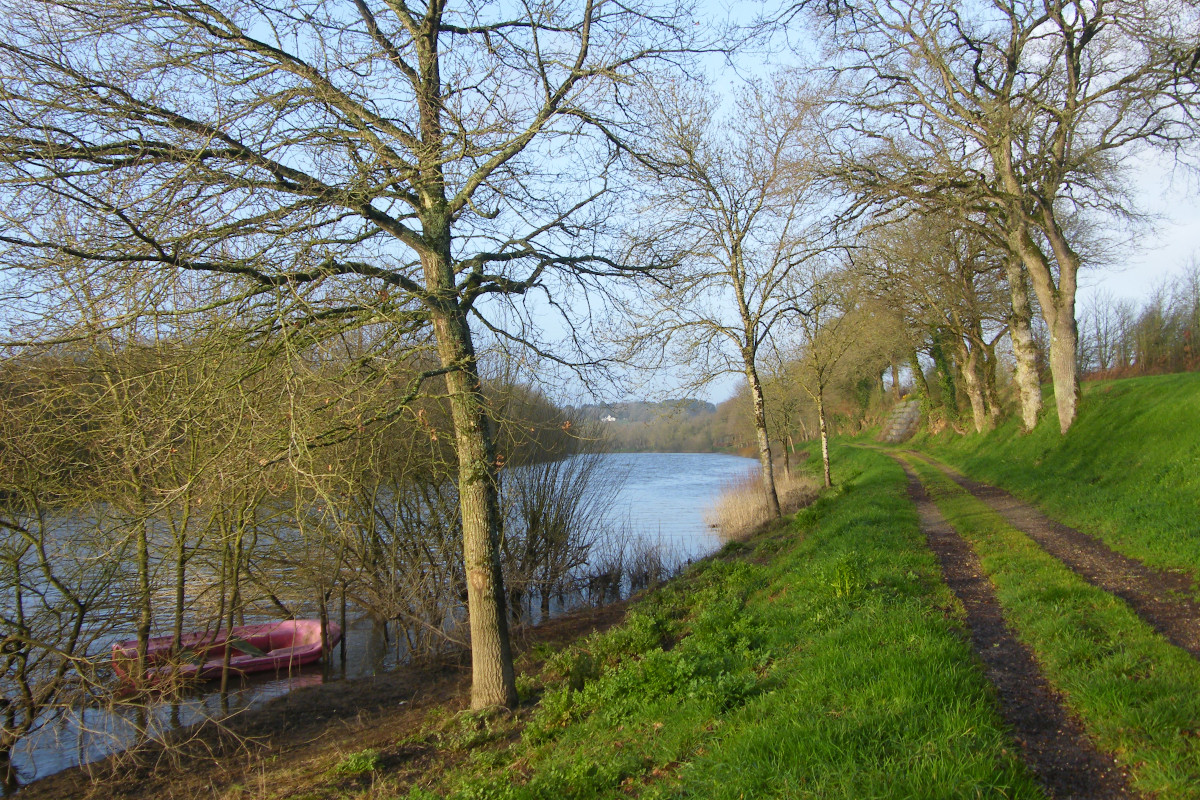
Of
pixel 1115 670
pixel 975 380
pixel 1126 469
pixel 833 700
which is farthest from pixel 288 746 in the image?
pixel 975 380

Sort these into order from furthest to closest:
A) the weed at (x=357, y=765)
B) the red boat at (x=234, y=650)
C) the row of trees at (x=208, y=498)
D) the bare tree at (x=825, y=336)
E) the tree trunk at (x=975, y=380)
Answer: the tree trunk at (x=975, y=380) → the bare tree at (x=825, y=336) → the red boat at (x=234, y=650) → the weed at (x=357, y=765) → the row of trees at (x=208, y=498)

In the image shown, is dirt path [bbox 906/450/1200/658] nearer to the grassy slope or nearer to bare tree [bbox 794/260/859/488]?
the grassy slope

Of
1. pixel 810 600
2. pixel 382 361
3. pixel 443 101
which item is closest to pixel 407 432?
pixel 382 361

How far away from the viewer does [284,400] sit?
215 inches

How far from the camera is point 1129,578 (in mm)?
6609

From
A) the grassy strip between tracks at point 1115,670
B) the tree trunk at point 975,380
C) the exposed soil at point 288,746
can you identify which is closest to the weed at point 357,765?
the exposed soil at point 288,746

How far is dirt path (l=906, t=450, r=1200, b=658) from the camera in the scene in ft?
16.7

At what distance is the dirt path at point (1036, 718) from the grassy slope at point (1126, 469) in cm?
279

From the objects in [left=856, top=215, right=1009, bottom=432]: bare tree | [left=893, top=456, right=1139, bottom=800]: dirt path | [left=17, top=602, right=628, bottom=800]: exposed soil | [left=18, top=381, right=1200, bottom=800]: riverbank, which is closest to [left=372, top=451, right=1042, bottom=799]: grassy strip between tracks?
[left=18, top=381, right=1200, bottom=800]: riverbank

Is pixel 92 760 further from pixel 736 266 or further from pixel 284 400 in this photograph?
pixel 736 266

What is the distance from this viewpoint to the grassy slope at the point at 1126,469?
304 inches

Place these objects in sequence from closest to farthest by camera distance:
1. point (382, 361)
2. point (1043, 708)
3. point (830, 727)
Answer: point (830, 727), point (1043, 708), point (382, 361)

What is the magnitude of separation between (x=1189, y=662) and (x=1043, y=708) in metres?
1.15

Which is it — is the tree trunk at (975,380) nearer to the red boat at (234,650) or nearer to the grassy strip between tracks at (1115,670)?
the grassy strip between tracks at (1115,670)
